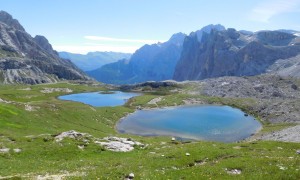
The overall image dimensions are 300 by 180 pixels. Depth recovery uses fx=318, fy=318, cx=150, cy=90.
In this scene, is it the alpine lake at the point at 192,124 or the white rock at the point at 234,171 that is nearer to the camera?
the white rock at the point at 234,171

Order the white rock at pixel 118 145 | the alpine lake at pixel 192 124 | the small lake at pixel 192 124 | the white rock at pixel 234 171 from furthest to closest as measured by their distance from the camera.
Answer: the small lake at pixel 192 124, the alpine lake at pixel 192 124, the white rock at pixel 118 145, the white rock at pixel 234 171

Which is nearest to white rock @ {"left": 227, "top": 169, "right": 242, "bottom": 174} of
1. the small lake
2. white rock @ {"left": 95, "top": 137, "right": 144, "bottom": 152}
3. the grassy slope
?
the grassy slope

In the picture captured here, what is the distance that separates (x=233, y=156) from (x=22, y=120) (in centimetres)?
5264

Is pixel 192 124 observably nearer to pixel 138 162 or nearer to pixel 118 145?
pixel 118 145

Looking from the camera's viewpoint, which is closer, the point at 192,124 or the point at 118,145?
the point at 118,145

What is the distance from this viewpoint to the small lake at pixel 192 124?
4749 inches

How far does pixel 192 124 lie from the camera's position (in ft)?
469

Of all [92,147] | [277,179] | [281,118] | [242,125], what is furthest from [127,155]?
[281,118]

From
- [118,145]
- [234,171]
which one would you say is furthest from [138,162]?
[118,145]

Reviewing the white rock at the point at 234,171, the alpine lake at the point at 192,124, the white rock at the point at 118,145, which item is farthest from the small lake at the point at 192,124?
the white rock at the point at 234,171

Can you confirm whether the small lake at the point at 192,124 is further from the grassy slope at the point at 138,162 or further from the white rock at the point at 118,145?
the grassy slope at the point at 138,162

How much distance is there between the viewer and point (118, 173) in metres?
31.6

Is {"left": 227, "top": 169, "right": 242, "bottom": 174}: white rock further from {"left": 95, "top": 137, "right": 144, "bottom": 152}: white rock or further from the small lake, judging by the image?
the small lake

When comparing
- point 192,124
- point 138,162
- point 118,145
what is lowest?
point 192,124
